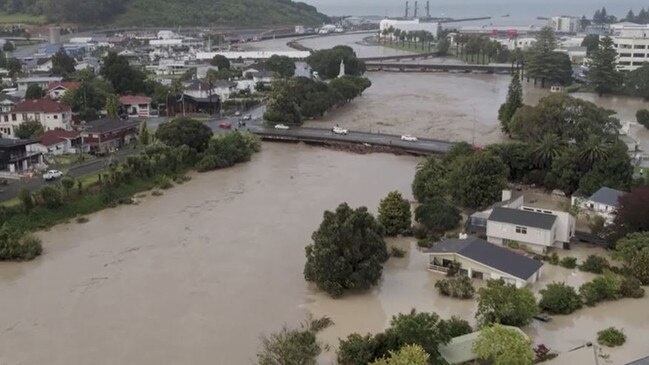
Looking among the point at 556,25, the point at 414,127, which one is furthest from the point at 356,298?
the point at 556,25

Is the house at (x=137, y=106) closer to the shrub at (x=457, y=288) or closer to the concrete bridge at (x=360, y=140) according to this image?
the concrete bridge at (x=360, y=140)

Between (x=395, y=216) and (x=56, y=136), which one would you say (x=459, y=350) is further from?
(x=56, y=136)

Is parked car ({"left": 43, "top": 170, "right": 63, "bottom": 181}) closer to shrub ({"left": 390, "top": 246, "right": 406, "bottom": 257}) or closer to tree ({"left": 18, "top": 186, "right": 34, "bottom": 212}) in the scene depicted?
tree ({"left": 18, "top": 186, "right": 34, "bottom": 212})

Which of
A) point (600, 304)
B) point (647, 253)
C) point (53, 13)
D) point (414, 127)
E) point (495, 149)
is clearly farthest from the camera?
point (53, 13)

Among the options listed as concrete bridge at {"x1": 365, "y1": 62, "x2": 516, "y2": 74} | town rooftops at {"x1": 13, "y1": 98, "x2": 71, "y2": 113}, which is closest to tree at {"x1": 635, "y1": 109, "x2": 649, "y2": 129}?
concrete bridge at {"x1": 365, "y1": 62, "x2": 516, "y2": 74}

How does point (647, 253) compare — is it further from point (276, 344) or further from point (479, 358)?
point (276, 344)

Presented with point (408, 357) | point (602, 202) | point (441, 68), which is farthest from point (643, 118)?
point (408, 357)
